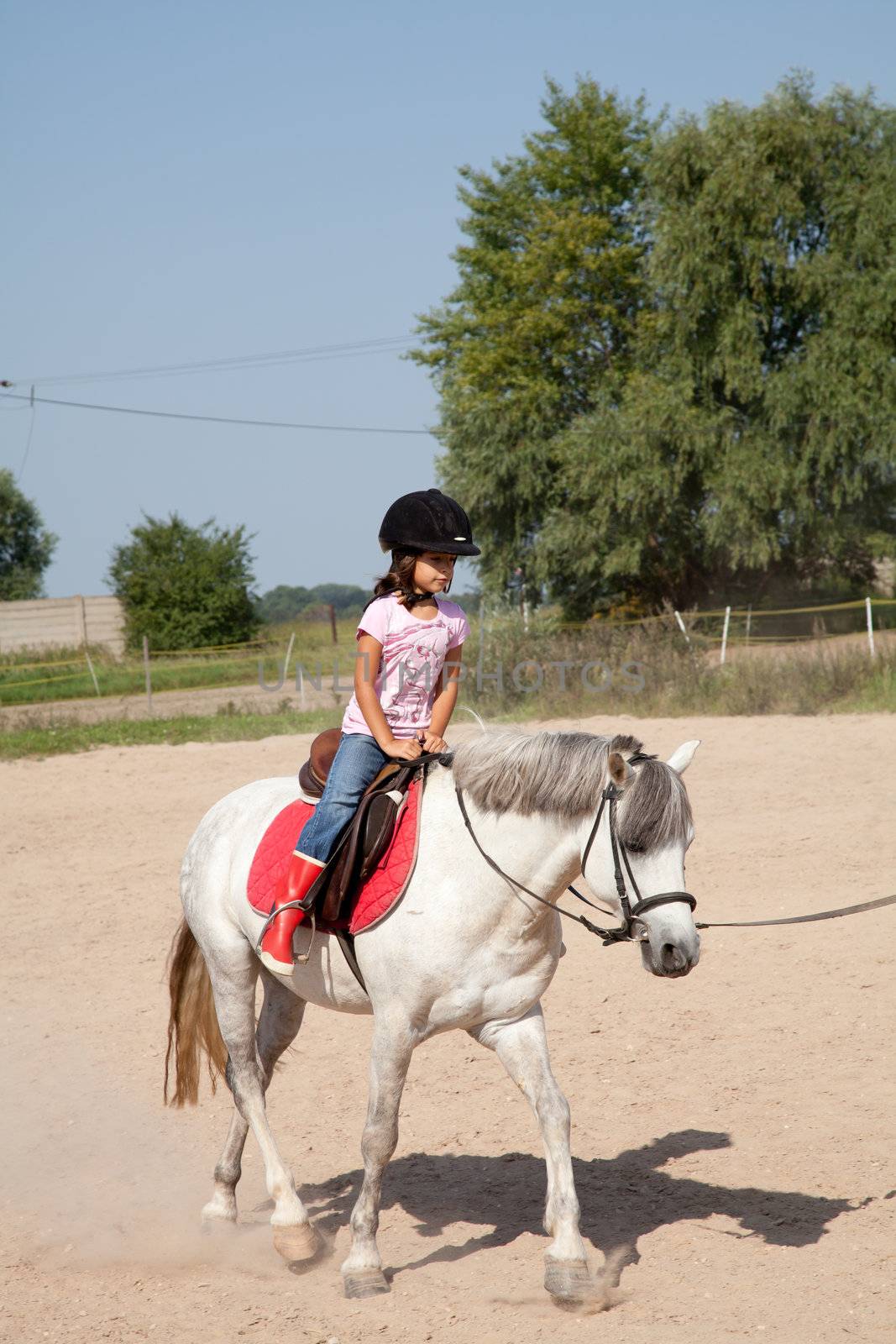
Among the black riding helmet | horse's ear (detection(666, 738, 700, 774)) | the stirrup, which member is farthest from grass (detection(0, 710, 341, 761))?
horse's ear (detection(666, 738, 700, 774))

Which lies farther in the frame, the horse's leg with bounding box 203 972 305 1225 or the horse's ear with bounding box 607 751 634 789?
the horse's leg with bounding box 203 972 305 1225

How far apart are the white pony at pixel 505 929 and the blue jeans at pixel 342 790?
204 mm

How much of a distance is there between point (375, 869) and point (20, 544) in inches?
2055

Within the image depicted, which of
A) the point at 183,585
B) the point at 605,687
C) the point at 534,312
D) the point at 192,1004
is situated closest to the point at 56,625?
the point at 183,585

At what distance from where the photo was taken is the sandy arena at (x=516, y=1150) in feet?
11.5

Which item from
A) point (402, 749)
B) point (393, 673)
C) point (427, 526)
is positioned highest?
point (427, 526)

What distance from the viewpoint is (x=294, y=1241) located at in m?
3.90

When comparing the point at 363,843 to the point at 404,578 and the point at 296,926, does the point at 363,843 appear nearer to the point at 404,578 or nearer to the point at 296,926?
the point at 296,926

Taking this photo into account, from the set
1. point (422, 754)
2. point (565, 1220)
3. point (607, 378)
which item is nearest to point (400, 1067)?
point (565, 1220)

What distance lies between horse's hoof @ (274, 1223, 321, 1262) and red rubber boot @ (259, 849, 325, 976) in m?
0.84

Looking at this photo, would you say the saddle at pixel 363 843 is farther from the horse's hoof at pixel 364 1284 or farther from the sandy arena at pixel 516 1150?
the sandy arena at pixel 516 1150

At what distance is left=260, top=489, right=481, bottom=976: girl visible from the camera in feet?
12.4

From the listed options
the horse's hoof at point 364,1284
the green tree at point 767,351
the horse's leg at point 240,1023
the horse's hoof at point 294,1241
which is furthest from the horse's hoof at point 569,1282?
the green tree at point 767,351

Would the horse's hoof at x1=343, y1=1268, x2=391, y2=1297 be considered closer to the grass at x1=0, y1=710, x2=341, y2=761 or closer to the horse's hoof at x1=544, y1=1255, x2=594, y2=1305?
the horse's hoof at x1=544, y1=1255, x2=594, y2=1305
